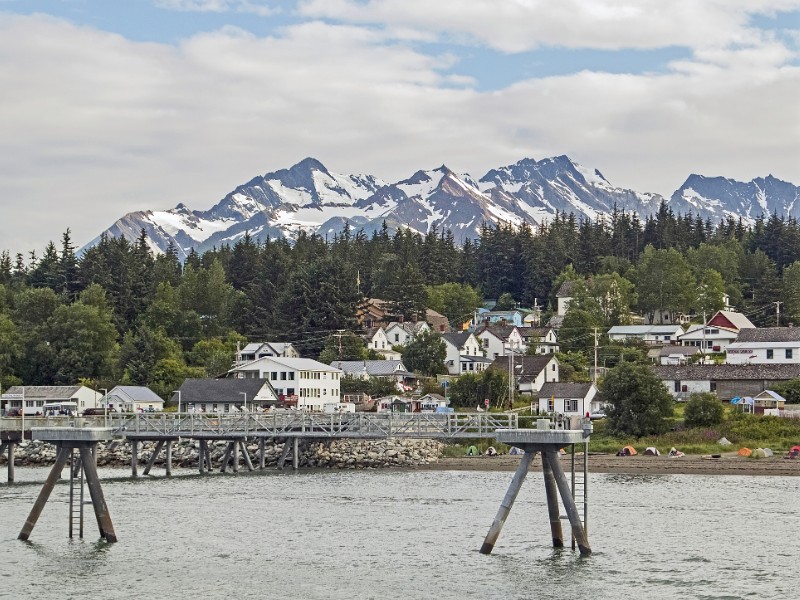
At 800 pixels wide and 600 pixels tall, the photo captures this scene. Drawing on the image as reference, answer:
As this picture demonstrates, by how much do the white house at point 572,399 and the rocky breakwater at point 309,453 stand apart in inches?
786

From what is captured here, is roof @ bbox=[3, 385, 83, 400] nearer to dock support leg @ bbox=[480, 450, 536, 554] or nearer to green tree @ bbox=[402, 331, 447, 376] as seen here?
green tree @ bbox=[402, 331, 447, 376]

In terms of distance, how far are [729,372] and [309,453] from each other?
4149 cm

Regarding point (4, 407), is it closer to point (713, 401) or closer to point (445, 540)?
point (713, 401)

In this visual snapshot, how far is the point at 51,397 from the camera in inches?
4520

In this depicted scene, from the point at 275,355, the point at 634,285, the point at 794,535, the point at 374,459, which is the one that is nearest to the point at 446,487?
the point at 374,459

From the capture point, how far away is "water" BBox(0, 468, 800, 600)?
37688 millimetres

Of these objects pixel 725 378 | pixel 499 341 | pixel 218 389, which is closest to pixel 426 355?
pixel 499 341

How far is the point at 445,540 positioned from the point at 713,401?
4681cm

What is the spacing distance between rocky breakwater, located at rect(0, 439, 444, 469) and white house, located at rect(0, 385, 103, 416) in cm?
2029

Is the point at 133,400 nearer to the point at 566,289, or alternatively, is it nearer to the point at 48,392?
the point at 48,392

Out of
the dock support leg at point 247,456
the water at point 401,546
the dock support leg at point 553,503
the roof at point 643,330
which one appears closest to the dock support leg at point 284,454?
the dock support leg at point 247,456

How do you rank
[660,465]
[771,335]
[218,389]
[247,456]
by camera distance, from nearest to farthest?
[660,465] → [247,456] → [218,389] → [771,335]

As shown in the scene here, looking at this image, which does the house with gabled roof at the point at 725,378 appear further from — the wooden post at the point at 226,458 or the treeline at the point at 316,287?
the wooden post at the point at 226,458

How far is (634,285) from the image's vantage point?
6132 inches
